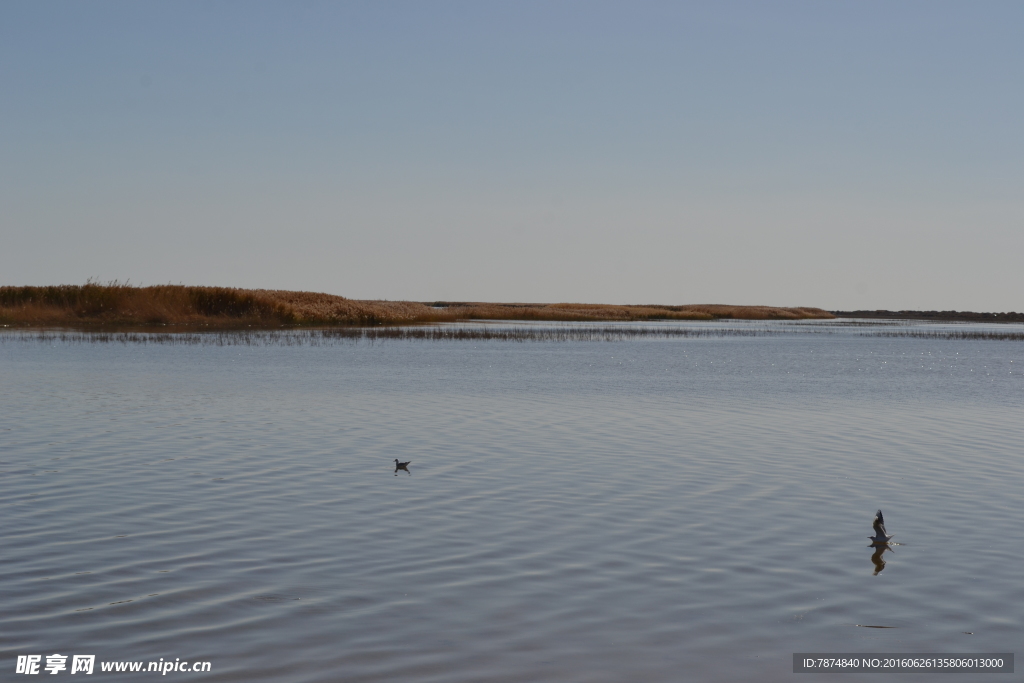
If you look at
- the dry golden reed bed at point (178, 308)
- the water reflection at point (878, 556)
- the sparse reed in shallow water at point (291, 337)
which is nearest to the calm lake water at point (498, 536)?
the water reflection at point (878, 556)

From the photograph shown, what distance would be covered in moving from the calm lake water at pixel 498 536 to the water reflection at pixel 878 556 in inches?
3.1

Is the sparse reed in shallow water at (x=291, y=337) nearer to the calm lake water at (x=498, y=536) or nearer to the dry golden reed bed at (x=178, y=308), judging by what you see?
the dry golden reed bed at (x=178, y=308)

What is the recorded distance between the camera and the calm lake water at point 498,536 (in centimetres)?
669

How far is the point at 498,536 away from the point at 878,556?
3.59 m

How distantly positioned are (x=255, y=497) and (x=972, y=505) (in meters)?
8.45

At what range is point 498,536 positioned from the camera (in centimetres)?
979

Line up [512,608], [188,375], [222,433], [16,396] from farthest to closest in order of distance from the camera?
1. [188,375]
2. [16,396]
3. [222,433]
4. [512,608]

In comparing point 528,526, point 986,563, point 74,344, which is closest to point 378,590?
point 528,526

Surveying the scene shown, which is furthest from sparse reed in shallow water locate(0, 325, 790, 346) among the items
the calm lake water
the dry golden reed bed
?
the calm lake water

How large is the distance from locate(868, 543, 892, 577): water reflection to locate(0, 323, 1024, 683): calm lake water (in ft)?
0.26

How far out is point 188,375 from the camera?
3014cm

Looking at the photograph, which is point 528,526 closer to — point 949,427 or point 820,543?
point 820,543

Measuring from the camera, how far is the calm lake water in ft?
21.9

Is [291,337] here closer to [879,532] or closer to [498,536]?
[498,536]
